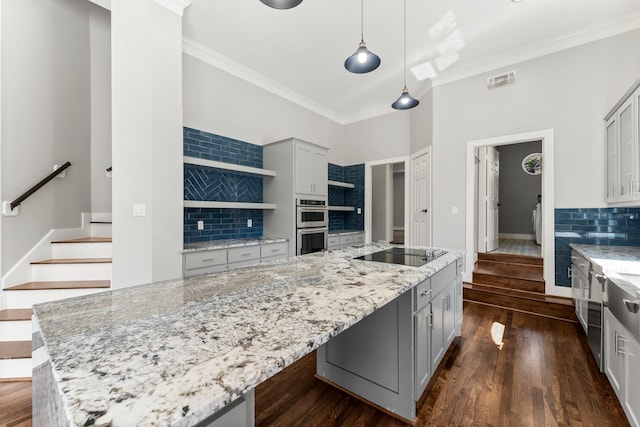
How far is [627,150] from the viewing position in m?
2.55

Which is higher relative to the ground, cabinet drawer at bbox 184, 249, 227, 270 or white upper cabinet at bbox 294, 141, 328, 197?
white upper cabinet at bbox 294, 141, 328, 197

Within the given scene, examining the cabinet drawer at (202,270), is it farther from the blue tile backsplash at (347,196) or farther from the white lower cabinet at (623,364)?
the white lower cabinet at (623,364)

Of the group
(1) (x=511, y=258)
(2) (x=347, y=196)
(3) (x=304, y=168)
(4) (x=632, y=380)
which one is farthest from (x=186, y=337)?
(2) (x=347, y=196)

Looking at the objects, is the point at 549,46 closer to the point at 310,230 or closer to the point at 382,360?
the point at 310,230

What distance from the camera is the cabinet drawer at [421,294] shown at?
5.40ft

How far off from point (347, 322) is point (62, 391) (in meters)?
0.70

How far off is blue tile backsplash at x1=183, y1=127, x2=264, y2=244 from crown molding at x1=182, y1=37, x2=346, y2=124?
94 centimetres

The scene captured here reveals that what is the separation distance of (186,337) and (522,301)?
13.2 feet

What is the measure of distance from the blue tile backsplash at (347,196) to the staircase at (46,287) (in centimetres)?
377

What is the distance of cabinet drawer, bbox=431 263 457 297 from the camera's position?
1919 millimetres

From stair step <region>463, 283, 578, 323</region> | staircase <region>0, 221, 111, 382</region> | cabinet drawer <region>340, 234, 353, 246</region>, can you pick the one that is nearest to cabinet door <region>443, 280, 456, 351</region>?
stair step <region>463, 283, 578, 323</region>

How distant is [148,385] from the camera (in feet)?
1.81

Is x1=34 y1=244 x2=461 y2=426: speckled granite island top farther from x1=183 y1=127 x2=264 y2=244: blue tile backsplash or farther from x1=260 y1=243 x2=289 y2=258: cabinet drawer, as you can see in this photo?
x1=183 y1=127 x2=264 y2=244: blue tile backsplash

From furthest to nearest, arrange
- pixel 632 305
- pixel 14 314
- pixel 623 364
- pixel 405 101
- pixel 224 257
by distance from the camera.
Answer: pixel 224 257
pixel 405 101
pixel 14 314
pixel 623 364
pixel 632 305
